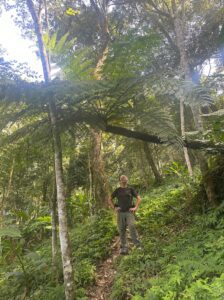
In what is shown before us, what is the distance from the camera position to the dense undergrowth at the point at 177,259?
340 cm

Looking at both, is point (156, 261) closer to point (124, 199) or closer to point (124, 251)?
point (124, 251)

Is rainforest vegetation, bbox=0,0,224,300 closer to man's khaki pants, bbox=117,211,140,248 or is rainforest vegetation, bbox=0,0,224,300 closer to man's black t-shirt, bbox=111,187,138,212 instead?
man's khaki pants, bbox=117,211,140,248

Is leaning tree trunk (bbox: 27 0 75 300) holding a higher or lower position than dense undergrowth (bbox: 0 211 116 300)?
higher

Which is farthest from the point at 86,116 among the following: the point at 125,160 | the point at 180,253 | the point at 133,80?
the point at 125,160

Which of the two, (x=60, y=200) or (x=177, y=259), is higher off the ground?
(x=60, y=200)

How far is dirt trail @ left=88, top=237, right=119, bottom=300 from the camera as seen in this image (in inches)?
194

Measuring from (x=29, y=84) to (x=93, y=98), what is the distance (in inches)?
37.6

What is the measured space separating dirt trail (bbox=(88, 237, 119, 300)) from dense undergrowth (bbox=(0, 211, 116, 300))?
14cm

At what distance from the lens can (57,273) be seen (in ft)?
17.9

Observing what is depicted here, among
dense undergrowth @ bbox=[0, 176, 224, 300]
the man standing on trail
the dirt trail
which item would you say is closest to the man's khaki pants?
the man standing on trail

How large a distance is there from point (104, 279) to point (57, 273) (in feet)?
3.07

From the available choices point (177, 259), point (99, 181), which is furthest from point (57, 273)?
point (99, 181)

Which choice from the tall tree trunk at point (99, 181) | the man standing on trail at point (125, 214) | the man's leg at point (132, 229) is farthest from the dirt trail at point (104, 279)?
the tall tree trunk at point (99, 181)

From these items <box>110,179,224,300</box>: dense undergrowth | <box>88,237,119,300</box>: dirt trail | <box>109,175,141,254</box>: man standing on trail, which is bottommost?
<box>88,237,119,300</box>: dirt trail
